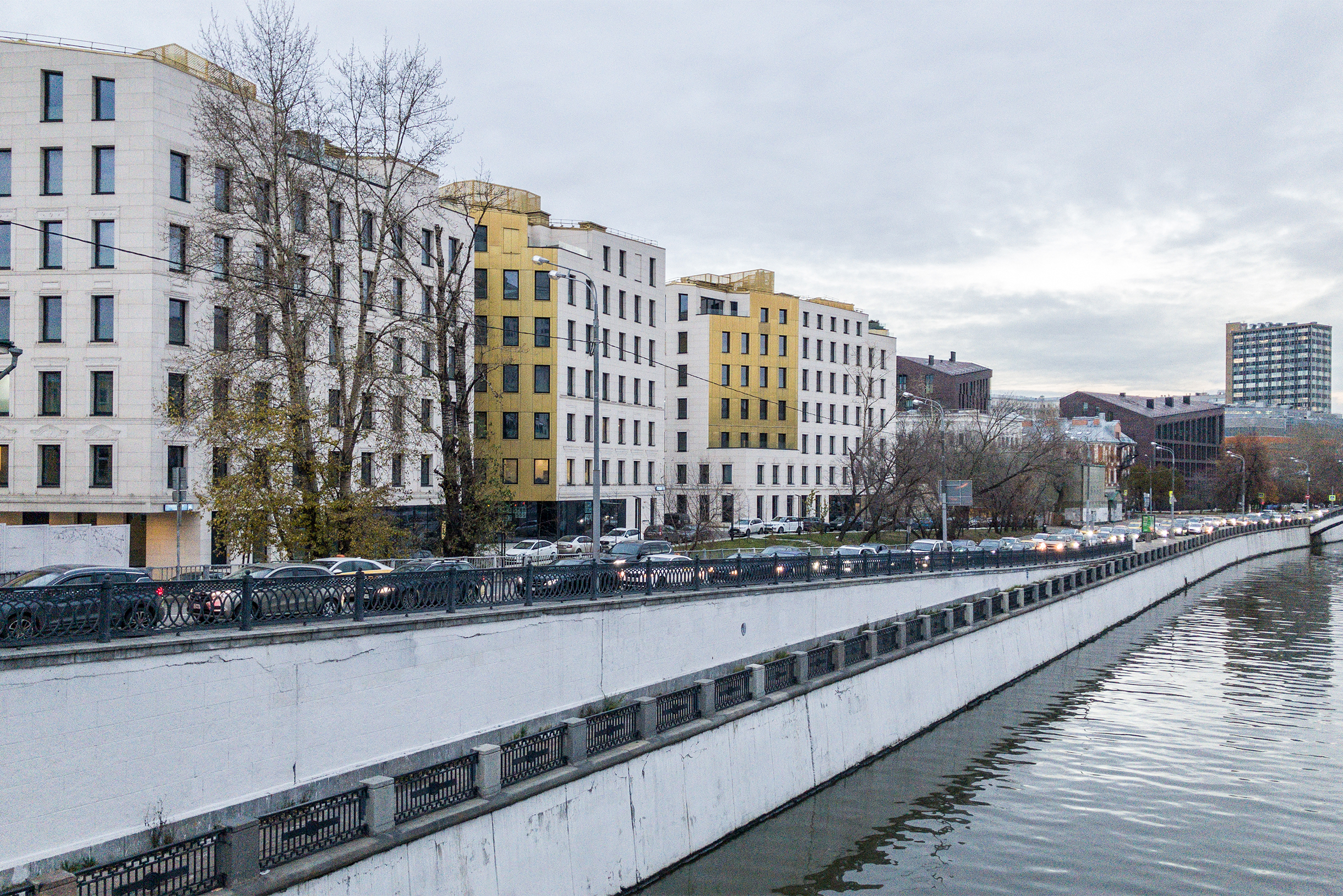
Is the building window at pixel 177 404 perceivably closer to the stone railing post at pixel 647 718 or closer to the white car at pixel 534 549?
the white car at pixel 534 549

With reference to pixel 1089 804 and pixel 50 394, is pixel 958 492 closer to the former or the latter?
pixel 1089 804

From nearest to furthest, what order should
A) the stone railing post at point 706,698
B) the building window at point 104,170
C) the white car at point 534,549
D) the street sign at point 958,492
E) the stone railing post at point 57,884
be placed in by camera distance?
1. the stone railing post at point 57,884
2. the stone railing post at point 706,698
3. the building window at point 104,170
4. the white car at point 534,549
5. the street sign at point 958,492

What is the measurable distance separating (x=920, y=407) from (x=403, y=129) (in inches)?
3517

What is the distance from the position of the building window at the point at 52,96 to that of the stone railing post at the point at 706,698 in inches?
1269

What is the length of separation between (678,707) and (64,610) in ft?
31.4

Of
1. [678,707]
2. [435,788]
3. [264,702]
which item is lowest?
[678,707]

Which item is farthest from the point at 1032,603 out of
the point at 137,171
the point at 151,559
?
the point at 137,171

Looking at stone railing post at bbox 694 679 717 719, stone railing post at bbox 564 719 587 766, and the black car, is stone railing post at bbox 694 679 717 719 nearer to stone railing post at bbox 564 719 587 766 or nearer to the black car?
stone railing post at bbox 564 719 587 766

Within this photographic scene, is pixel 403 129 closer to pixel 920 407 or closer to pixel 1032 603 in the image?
pixel 1032 603

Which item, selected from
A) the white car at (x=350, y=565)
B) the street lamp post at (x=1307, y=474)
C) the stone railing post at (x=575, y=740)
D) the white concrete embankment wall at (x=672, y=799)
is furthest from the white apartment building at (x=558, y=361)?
the street lamp post at (x=1307, y=474)

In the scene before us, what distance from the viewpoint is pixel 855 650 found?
24312mm

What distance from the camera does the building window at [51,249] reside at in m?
36.1

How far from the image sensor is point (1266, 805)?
69.9 feet

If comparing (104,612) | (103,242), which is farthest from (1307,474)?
(104,612)
